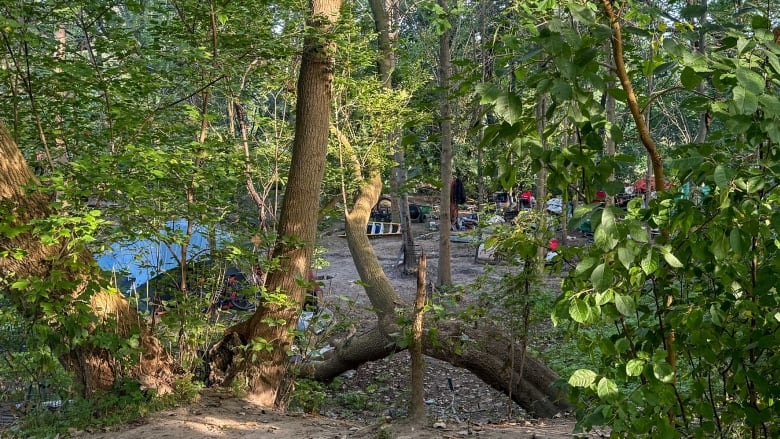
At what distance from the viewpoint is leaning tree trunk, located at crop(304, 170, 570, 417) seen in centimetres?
715

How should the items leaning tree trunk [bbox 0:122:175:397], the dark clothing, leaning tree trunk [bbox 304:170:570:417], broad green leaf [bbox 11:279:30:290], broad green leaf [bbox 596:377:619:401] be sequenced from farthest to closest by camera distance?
the dark clothing → leaning tree trunk [bbox 304:170:570:417] → leaning tree trunk [bbox 0:122:175:397] → broad green leaf [bbox 11:279:30:290] → broad green leaf [bbox 596:377:619:401]

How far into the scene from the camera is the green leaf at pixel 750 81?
1471 mm

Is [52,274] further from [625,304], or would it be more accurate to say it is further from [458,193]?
[458,193]

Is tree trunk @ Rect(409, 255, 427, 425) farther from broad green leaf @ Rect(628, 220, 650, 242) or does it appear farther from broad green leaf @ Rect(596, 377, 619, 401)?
broad green leaf @ Rect(628, 220, 650, 242)

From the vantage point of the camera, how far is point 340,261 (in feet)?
66.9

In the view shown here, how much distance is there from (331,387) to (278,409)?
3.08 meters

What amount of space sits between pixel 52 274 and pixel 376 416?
441 centimetres

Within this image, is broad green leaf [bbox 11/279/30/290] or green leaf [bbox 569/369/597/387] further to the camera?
broad green leaf [bbox 11/279/30/290]

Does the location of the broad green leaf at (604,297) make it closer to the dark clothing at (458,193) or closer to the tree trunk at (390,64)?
the tree trunk at (390,64)

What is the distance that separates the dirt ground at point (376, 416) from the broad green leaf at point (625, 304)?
3.09m

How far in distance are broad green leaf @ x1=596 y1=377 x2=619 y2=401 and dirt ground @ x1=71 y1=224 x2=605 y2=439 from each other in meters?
2.92

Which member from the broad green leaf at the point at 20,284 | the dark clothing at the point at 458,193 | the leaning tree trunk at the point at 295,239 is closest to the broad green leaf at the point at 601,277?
the broad green leaf at the point at 20,284

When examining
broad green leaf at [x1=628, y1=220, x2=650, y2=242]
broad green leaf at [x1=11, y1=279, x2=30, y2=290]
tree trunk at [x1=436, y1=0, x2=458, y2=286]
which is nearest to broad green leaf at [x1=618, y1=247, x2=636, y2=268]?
broad green leaf at [x1=628, y1=220, x2=650, y2=242]

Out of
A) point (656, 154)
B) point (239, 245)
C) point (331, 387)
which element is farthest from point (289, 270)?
point (656, 154)
